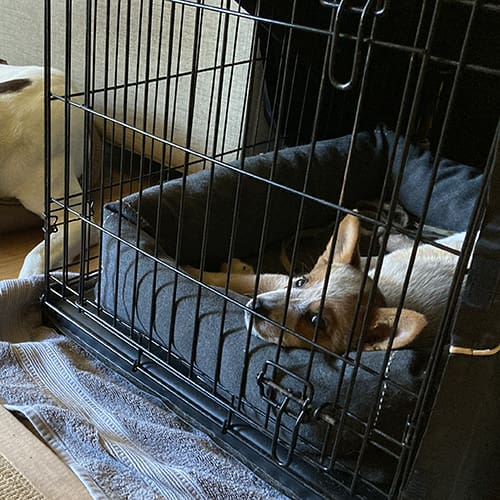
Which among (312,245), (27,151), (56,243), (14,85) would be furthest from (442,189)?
(14,85)

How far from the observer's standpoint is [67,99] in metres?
1.28

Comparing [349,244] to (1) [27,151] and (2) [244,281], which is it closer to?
(2) [244,281]

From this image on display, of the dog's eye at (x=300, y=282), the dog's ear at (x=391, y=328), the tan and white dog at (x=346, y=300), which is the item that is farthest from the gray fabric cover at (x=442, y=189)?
the dog's ear at (x=391, y=328)

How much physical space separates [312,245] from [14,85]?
1021mm

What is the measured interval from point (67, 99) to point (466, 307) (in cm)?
86

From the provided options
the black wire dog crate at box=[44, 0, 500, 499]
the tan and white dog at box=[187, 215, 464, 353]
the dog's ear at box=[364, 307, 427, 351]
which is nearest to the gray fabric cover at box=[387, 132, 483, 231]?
the black wire dog crate at box=[44, 0, 500, 499]

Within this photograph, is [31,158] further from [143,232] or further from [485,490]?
[485,490]

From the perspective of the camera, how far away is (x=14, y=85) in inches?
78.7

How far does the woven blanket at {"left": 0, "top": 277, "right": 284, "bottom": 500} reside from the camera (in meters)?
1.08

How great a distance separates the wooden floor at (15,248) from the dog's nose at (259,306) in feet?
2.79

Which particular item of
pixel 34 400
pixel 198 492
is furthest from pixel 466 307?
pixel 34 400

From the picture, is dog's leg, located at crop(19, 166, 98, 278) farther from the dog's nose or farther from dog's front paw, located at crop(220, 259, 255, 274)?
the dog's nose

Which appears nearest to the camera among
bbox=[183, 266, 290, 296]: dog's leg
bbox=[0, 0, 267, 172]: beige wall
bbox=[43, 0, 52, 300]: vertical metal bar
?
bbox=[43, 0, 52, 300]: vertical metal bar

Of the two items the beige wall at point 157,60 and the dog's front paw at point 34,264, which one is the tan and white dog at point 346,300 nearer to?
the dog's front paw at point 34,264
